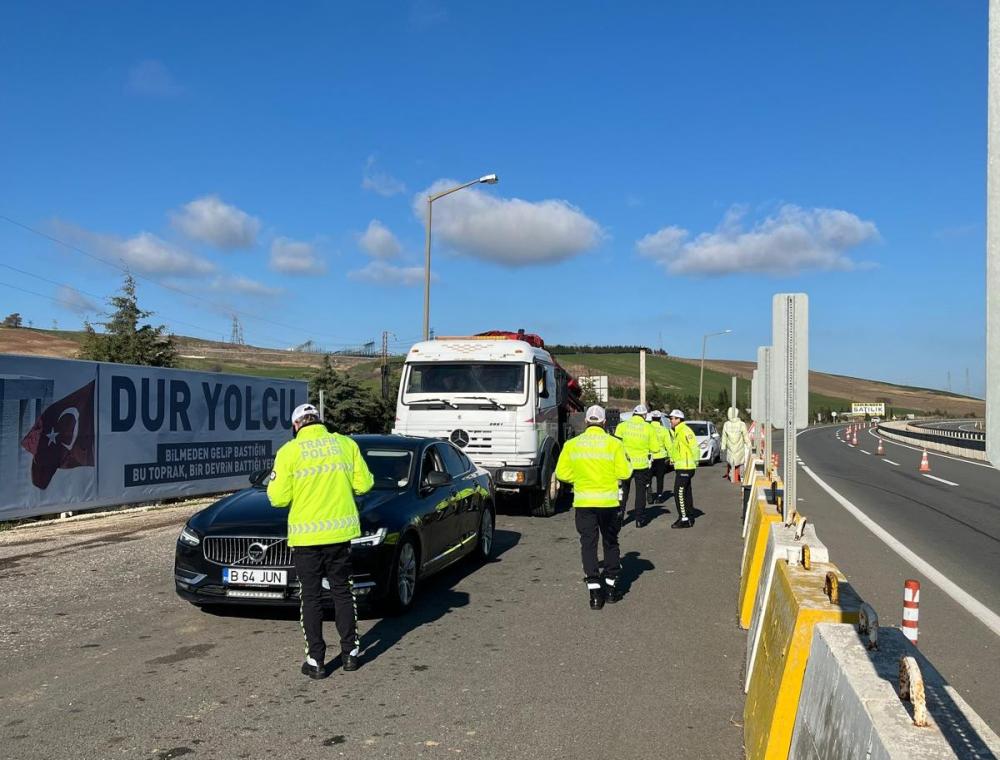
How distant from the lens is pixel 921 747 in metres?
2.19

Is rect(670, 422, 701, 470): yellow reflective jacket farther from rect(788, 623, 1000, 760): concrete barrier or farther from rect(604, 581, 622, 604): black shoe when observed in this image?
rect(788, 623, 1000, 760): concrete barrier

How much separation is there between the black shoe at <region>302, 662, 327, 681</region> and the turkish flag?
952 cm

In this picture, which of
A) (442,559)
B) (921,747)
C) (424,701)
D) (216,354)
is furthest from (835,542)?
(216,354)

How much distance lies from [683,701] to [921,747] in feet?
11.0

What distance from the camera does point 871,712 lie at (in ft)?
7.98

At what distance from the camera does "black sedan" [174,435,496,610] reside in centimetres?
709

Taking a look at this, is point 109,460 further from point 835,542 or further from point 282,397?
point 835,542

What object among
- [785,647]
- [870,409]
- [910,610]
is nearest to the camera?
[785,647]

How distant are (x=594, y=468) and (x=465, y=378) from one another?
7000 mm

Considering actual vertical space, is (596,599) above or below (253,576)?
below

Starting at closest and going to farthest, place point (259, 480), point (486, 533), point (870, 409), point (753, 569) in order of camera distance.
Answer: point (753, 569)
point (259, 480)
point (486, 533)
point (870, 409)

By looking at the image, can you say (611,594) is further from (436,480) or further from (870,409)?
(870,409)

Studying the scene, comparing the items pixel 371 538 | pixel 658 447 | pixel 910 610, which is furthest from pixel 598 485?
pixel 658 447

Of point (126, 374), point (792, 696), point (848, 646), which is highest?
point (126, 374)
